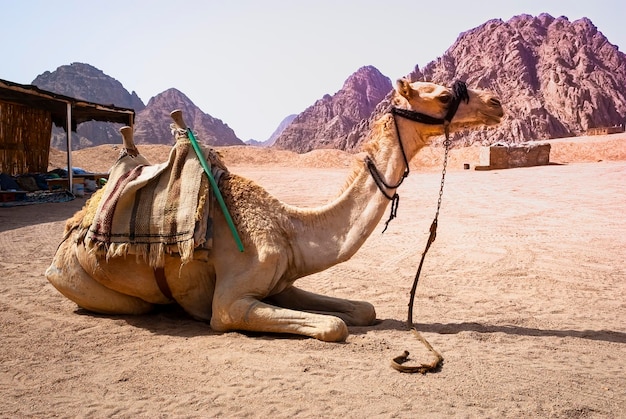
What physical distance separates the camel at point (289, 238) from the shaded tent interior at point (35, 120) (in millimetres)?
14219

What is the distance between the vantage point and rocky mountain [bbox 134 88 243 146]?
347ft

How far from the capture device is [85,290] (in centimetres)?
516

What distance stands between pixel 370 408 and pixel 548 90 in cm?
9831

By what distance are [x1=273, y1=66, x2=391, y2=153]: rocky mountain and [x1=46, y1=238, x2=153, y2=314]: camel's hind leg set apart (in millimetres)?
110547

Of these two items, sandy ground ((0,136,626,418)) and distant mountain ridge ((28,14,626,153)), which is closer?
sandy ground ((0,136,626,418))

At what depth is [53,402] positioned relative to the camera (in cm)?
335

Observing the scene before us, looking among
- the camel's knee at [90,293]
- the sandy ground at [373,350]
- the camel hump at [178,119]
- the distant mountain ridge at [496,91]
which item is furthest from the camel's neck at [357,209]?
the distant mountain ridge at [496,91]

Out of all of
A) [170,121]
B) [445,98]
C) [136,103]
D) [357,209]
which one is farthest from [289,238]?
[136,103]

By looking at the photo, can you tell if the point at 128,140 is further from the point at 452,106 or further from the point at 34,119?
the point at 34,119

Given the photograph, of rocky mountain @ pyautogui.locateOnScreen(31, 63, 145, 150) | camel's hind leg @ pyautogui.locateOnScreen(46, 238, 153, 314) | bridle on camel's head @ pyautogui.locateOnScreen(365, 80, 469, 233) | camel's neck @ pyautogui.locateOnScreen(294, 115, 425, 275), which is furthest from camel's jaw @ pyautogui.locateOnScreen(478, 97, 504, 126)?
rocky mountain @ pyautogui.locateOnScreen(31, 63, 145, 150)

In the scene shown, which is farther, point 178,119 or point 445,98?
point 178,119

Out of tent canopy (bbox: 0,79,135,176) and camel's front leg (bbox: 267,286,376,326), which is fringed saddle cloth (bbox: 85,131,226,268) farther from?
tent canopy (bbox: 0,79,135,176)

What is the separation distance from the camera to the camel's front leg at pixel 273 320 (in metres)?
4.38

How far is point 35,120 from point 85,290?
1826cm
